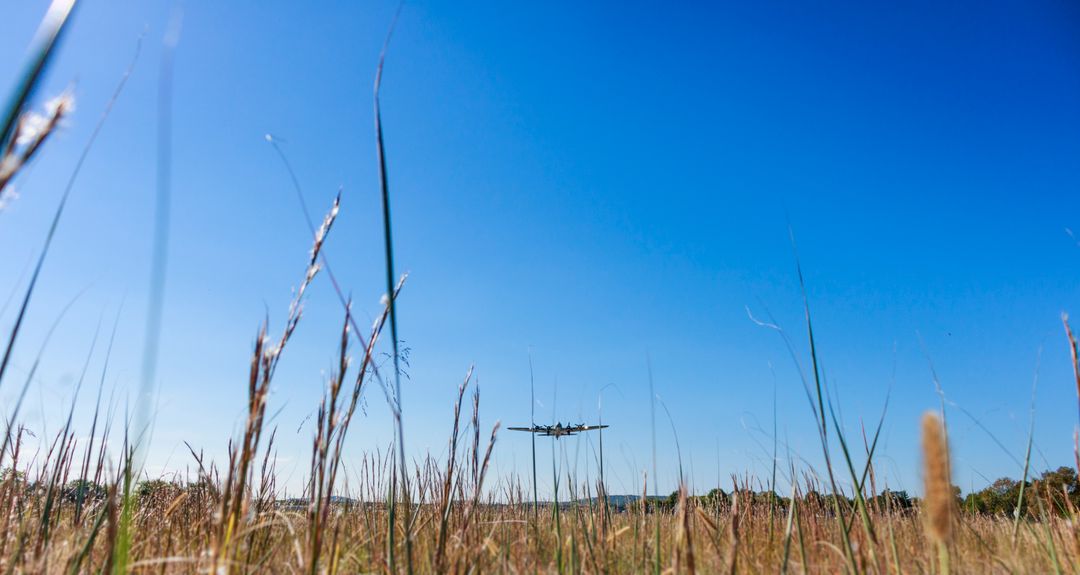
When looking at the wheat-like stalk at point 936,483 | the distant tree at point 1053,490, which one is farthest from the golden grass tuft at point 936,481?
the distant tree at point 1053,490

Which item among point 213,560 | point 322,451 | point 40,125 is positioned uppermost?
point 40,125

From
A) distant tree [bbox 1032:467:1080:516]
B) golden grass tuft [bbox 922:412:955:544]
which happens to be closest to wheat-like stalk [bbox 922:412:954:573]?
golden grass tuft [bbox 922:412:955:544]

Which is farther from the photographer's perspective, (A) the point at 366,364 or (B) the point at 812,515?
(B) the point at 812,515

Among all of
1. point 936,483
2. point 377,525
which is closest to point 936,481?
point 936,483

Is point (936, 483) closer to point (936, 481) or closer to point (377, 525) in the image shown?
point (936, 481)

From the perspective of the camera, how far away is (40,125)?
0.80 meters

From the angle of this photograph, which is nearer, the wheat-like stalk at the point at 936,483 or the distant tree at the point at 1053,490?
the wheat-like stalk at the point at 936,483

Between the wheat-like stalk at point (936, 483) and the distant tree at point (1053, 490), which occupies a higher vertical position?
the wheat-like stalk at point (936, 483)

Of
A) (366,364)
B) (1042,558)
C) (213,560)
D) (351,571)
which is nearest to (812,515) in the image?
(1042,558)

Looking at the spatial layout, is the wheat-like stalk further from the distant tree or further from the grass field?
the distant tree

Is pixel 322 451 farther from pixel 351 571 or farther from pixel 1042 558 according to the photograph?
pixel 1042 558

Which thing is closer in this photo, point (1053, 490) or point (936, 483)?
point (936, 483)

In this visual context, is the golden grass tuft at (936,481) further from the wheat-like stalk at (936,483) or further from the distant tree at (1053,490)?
the distant tree at (1053,490)

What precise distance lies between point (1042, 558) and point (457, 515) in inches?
135
